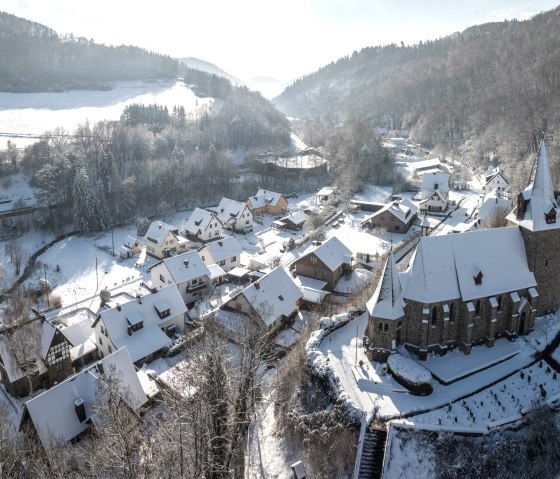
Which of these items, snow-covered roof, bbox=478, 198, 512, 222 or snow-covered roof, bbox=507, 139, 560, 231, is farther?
snow-covered roof, bbox=478, 198, 512, 222

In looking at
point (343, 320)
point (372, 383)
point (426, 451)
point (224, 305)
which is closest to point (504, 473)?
point (426, 451)

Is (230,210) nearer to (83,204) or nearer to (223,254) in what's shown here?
(223,254)

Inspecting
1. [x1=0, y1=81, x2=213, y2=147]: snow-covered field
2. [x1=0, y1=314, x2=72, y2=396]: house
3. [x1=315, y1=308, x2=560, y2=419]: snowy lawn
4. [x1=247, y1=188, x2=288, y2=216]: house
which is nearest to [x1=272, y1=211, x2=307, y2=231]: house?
[x1=247, y1=188, x2=288, y2=216]: house

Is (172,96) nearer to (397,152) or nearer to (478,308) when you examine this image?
(397,152)

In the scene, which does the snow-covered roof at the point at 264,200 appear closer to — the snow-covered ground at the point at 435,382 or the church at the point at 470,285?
the snow-covered ground at the point at 435,382

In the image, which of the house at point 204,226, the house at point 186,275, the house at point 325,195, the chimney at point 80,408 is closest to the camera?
the chimney at point 80,408

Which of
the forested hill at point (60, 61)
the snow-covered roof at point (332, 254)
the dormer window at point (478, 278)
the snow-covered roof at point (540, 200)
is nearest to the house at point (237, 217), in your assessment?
the snow-covered roof at point (332, 254)

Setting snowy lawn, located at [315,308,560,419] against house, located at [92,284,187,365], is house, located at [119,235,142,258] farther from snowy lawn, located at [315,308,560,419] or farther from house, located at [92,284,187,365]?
snowy lawn, located at [315,308,560,419]

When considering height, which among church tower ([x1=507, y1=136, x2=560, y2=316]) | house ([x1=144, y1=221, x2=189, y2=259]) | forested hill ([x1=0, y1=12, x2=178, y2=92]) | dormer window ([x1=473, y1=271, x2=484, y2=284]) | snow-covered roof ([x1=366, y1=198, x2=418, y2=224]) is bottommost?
house ([x1=144, y1=221, x2=189, y2=259])
